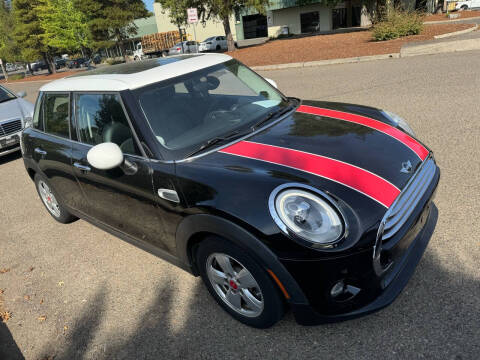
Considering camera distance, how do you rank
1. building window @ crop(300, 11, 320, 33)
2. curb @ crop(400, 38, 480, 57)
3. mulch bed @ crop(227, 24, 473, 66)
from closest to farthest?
1. curb @ crop(400, 38, 480, 57)
2. mulch bed @ crop(227, 24, 473, 66)
3. building window @ crop(300, 11, 320, 33)

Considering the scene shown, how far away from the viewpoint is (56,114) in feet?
12.0

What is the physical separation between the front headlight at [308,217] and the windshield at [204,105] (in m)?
0.88

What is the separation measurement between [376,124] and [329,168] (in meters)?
1.00

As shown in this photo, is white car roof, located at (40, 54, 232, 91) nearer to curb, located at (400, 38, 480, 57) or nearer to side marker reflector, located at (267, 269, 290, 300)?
side marker reflector, located at (267, 269, 290, 300)

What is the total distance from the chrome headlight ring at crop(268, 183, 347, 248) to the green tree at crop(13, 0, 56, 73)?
141 feet

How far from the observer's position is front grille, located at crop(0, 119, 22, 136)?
7172mm

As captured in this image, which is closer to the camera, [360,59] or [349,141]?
[349,141]

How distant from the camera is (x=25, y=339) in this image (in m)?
2.84

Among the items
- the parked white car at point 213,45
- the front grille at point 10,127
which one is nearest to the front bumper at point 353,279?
the front grille at point 10,127

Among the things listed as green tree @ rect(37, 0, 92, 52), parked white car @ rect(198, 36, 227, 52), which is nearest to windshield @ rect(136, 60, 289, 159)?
parked white car @ rect(198, 36, 227, 52)

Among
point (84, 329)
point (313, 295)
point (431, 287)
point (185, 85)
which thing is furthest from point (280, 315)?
point (185, 85)

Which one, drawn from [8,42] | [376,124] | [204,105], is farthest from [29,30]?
[376,124]

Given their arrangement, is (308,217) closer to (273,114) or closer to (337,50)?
(273,114)

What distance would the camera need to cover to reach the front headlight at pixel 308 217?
1.99 meters
